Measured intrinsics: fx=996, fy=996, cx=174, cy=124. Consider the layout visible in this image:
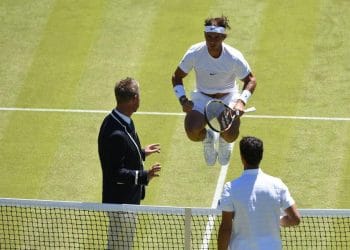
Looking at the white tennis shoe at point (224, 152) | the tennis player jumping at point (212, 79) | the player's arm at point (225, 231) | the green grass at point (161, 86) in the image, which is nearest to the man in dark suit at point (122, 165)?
the player's arm at point (225, 231)

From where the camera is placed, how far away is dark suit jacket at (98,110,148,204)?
419 inches

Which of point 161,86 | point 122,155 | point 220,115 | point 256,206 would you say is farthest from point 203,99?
point 256,206

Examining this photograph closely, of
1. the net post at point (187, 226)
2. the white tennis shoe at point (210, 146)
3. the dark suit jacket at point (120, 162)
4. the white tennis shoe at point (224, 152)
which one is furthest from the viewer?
the white tennis shoe at point (224, 152)

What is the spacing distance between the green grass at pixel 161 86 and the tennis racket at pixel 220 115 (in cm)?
209

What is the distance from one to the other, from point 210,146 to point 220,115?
1.03 m

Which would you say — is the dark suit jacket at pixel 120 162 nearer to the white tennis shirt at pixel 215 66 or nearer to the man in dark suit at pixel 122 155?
the man in dark suit at pixel 122 155

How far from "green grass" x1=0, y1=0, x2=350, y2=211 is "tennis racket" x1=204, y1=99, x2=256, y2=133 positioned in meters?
2.09

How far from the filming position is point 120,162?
10672 mm

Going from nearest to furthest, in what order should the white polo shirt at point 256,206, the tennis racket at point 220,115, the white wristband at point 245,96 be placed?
the white polo shirt at point 256,206 < the tennis racket at point 220,115 < the white wristband at point 245,96

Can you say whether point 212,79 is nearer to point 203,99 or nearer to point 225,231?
point 203,99

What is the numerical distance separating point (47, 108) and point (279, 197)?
27.4ft

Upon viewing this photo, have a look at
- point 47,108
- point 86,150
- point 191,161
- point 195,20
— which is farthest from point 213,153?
point 195,20

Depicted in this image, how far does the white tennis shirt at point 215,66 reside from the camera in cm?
1327

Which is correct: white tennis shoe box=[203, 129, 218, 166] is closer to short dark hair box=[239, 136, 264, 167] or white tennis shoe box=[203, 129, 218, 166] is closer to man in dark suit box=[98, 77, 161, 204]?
man in dark suit box=[98, 77, 161, 204]
